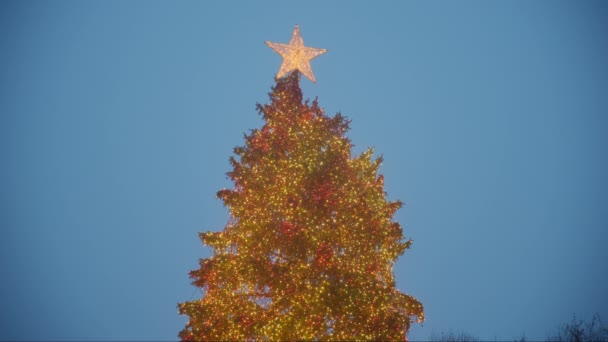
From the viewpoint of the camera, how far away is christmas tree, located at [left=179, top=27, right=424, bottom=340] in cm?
895

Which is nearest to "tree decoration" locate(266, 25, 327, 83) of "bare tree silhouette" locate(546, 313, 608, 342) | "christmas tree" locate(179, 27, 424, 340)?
"christmas tree" locate(179, 27, 424, 340)

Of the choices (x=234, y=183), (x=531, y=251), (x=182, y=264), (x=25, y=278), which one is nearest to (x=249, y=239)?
(x=234, y=183)

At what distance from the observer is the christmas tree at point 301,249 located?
895 cm

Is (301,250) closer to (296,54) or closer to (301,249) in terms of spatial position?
(301,249)

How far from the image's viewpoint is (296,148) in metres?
10.4

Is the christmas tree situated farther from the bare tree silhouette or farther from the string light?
the bare tree silhouette

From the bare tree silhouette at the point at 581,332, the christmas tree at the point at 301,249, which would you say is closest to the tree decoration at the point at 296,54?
the christmas tree at the point at 301,249

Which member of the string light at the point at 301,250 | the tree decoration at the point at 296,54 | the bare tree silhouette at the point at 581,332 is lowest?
the bare tree silhouette at the point at 581,332

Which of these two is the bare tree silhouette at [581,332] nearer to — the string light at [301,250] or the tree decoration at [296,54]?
the string light at [301,250]

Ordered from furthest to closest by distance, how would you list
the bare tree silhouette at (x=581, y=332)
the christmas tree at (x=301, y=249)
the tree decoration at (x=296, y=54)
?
the tree decoration at (x=296, y=54) < the bare tree silhouette at (x=581, y=332) < the christmas tree at (x=301, y=249)

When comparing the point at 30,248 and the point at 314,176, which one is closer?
the point at 314,176

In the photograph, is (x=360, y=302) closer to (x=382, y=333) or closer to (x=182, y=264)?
(x=382, y=333)

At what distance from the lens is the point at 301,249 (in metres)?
9.51

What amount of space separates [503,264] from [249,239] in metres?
215
